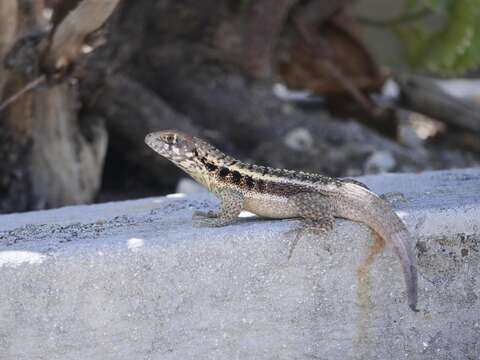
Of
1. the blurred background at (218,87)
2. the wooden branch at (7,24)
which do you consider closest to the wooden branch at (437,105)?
the blurred background at (218,87)

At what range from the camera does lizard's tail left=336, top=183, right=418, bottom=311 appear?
3684mm

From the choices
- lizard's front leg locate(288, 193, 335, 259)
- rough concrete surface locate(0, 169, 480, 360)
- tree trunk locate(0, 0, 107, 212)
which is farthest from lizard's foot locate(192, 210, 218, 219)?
tree trunk locate(0, 0, 107, 212)

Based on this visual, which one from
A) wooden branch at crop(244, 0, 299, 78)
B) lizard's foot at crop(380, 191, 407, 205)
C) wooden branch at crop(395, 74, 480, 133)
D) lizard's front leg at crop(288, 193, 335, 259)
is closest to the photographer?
lizard's front leg at crop(288, 193, 335, 259)

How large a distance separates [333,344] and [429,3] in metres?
4.32

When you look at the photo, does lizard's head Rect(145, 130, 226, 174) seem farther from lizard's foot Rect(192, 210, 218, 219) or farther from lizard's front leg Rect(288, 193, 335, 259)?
lizard's front leg Rect(288, 193, 335, 259)

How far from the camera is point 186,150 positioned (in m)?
4.16

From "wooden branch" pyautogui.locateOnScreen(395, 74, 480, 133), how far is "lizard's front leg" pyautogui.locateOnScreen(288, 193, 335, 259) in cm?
569

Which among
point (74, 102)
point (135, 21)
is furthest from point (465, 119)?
point (74, 102)

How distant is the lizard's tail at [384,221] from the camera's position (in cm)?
368

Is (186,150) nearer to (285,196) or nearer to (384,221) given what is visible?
(285,196)

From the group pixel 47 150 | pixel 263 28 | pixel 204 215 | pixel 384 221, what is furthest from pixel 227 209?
pixel 263 28

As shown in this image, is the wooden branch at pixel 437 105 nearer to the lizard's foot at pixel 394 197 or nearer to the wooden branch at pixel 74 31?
the wooden branch at pixel 74 31

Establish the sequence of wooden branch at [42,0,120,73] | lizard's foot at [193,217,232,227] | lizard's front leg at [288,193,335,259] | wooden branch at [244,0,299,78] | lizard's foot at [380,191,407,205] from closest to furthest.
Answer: lizard's front leg at [288,193,335,259] < lizard's foot at [193,217,232,227] < lizard's foot at [380,191,407,205] < wooden branch at [42,0,120,73] < wooden branch at [244,0,299,78]

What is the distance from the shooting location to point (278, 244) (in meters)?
3.79
